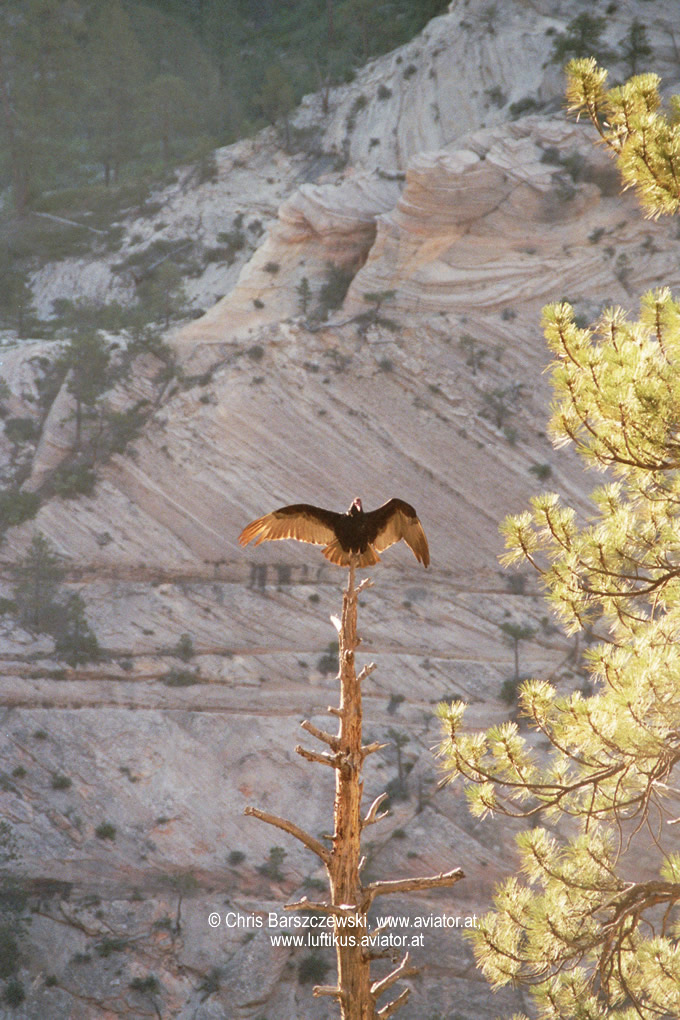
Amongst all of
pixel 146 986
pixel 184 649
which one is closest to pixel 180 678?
pixel 184 649

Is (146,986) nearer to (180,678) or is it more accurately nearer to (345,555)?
(180,678)

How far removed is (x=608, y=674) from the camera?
6395 millimetres

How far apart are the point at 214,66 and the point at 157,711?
90.1 feet

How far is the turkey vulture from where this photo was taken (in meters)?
6.46

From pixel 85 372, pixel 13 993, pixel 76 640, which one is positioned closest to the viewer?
pixel 13 993

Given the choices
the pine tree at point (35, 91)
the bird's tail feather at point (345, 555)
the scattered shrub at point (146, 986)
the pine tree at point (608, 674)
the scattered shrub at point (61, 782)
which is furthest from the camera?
the pine tree at point (35, 91)

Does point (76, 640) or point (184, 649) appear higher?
point (76, 640)

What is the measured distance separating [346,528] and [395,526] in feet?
1.34

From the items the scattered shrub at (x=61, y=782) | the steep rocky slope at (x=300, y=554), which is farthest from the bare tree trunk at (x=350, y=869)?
the scattered shrub at (x=61, y=782)

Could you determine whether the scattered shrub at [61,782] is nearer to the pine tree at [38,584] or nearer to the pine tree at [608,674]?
the pine tree at [38,584]

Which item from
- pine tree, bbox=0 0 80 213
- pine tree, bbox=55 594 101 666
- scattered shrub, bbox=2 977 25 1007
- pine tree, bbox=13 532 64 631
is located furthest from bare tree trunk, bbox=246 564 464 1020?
pine tree, bbox=0 0 80 213

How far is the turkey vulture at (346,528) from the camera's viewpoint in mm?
6461

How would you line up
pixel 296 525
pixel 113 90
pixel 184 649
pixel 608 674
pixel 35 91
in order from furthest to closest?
pixel 113 90 → pixel 35 91 → pixel 184 649 → pixel 296 525 → pixel 608 674

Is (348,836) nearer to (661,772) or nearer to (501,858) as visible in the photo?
(661,772)
